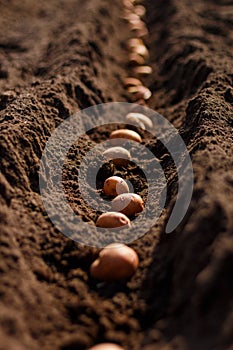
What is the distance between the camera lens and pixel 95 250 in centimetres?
316

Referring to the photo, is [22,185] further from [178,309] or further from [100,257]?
[178,309]

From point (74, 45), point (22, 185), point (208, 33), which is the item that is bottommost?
point (22, 185)

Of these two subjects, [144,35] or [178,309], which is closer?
[178,309]

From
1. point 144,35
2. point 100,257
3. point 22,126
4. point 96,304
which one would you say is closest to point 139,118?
point 22,126

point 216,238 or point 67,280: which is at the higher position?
point 216,238

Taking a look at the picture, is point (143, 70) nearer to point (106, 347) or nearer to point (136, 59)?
point (136, 59)

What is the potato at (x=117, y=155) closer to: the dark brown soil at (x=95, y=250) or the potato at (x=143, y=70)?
the dark brown soil at (x=95, y=250)

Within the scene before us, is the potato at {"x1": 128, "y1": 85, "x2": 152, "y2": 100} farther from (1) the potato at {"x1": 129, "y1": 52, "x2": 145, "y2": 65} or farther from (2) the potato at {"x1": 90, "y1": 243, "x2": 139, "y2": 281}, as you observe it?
(2) the potato at {"x1": 90, "y1": 243, "x2": 139, "y2": 281}

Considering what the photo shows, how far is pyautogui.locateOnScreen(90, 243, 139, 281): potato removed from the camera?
9.54ft

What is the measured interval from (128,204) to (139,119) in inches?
77.4

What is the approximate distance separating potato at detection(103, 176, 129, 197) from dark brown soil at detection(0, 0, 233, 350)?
0.93ft

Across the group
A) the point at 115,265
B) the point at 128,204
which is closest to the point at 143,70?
the point at 128,204

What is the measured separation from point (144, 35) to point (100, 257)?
267 inches

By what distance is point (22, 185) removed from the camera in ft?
11.5
